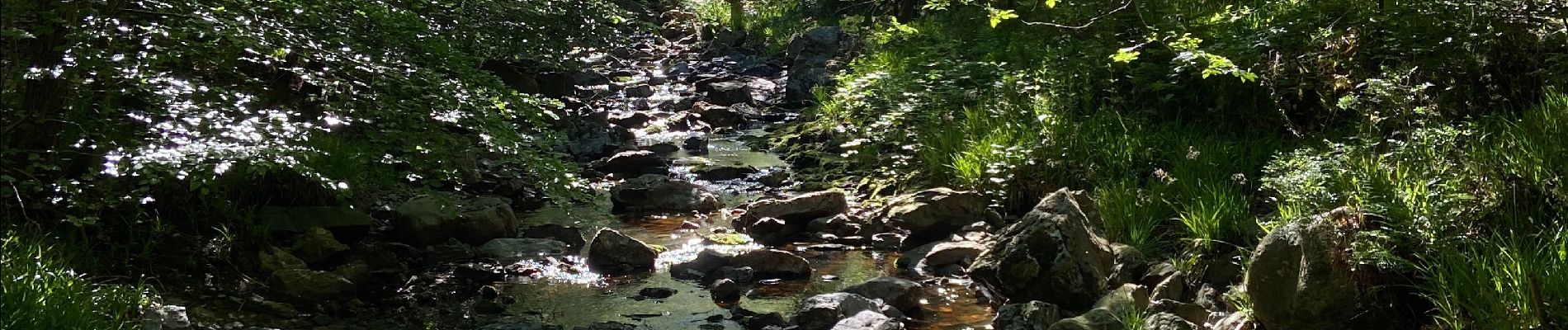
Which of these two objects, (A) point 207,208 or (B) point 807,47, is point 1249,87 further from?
(B) point 807,47

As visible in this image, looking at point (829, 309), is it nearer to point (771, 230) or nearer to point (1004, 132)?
point (771, 230)

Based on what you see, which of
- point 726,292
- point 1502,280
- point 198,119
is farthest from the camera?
point 726,292

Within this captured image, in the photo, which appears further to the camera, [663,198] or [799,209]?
[663,198]

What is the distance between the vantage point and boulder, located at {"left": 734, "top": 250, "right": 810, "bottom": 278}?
6660 millimetres

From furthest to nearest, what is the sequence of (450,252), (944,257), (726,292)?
(450,252), (944,257), (726,292)

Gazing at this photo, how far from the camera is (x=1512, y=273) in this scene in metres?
3.85

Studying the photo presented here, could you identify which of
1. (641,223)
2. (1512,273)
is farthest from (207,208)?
(1512,273)

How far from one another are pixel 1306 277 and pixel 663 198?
5275mm

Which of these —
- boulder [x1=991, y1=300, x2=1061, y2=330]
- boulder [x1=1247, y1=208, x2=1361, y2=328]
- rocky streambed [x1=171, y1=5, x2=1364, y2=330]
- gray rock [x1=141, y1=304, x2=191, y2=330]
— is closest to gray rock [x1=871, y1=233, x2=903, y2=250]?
rocky streambed [x1=171, y1=5, x2=1364, y2=330]

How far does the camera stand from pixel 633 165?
10.5 m

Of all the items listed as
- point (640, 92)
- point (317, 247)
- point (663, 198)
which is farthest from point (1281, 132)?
point (640, 92)

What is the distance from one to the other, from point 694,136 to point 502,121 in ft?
22.3

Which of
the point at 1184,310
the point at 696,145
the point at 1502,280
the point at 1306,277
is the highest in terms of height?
the point at 1502,280

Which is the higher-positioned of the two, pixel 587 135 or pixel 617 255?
pixel 617 255
